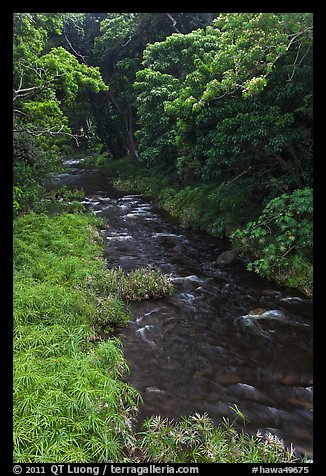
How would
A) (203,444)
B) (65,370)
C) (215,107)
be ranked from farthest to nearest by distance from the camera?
(215,107), (65,370), (203,444)

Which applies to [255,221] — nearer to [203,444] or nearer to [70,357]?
[70,357]

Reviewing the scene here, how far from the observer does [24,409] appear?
3.99 meters

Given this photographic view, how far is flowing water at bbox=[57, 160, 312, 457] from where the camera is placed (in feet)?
15.8

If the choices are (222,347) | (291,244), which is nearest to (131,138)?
(291,244)

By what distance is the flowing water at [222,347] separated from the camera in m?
4.82

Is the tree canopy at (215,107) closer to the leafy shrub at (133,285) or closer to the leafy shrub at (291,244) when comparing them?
the leafy shrub at (291,244)

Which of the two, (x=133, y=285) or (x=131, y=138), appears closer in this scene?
(x=133, y=285)

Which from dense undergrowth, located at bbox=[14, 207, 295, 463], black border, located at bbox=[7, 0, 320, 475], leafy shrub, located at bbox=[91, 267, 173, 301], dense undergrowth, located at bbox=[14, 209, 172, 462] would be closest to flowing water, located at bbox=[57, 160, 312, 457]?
leafy shrub, located at bbox=[91, 267, 173, 301]

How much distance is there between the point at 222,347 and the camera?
247 inches

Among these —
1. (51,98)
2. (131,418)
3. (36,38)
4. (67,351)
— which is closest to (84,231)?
(51,98)

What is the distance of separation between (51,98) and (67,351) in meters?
8.23

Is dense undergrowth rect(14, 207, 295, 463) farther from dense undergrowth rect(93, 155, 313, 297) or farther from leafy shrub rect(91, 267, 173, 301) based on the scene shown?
dense undergrowth rect(93, 155, 313, 297)
